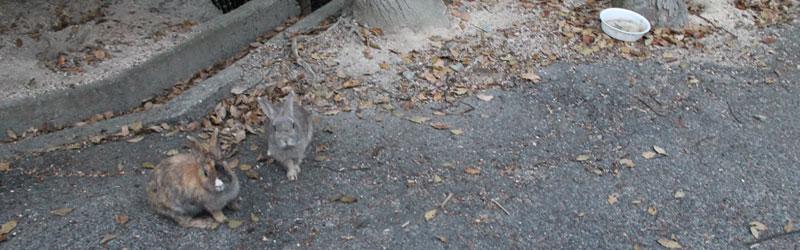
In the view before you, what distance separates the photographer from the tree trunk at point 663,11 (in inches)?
275

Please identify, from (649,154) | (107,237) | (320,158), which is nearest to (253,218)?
(320,158)

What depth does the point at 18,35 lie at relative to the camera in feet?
19.5

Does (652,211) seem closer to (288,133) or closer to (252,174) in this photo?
(288,133)

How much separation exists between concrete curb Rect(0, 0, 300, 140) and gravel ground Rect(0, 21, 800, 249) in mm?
574

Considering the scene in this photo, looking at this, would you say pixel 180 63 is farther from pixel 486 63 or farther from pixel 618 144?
pixel 618 144

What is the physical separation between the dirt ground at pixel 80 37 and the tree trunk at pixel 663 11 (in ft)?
16.6

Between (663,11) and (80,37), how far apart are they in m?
6.43

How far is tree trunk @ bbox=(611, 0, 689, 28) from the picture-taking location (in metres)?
6.98

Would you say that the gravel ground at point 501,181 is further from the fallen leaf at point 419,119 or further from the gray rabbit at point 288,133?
the gray rabbit at point 288,133

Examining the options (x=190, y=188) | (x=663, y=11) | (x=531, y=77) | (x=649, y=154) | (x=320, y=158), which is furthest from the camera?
(x=663, y=11)

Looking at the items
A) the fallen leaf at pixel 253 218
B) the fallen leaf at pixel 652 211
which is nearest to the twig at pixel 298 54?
the fallen leaf at pixel 253 218

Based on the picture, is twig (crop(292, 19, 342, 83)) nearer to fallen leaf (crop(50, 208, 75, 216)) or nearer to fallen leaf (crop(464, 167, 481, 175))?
fallen leaf (crop(464, 167, 481, 175))

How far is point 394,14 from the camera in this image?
6.44m

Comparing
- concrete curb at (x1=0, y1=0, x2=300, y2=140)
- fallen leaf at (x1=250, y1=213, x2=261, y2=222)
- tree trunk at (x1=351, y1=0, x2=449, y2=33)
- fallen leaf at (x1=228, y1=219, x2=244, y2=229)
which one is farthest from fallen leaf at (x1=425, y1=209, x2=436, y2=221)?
concrete curb at (x1=0, y1=0, x2=300, y2=140)
